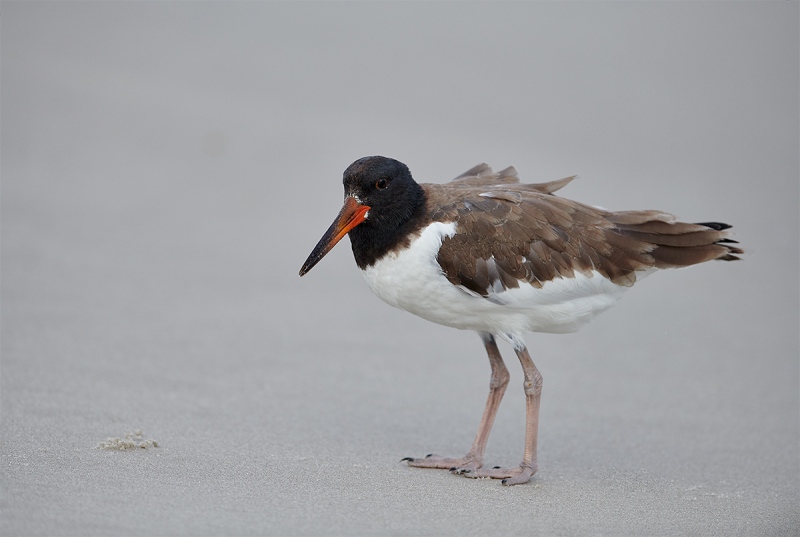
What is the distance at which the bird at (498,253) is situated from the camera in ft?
17.6

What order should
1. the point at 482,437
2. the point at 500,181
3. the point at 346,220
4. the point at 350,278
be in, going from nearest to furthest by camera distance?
the point at 346,220 → the point at 482,437 → the point at 500,181 → the point at 350,278

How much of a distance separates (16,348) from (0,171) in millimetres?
3670

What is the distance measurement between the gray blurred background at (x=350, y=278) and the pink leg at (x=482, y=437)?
0.62ft

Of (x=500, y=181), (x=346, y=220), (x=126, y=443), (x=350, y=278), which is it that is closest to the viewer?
(x=126, y=443)

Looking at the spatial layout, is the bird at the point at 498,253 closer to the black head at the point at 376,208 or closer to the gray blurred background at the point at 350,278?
the black head at the point at 376,208

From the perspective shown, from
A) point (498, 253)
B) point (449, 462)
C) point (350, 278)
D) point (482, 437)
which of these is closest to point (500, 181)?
point (498, 253)

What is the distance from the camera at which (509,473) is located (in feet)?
17.9

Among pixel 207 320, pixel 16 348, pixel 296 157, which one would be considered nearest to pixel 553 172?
pixel 296 157

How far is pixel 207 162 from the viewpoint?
10609mm

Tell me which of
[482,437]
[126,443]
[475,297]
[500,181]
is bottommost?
[126,443]

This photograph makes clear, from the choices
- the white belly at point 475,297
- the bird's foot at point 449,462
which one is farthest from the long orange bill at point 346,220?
the bird's foot at point 449,462

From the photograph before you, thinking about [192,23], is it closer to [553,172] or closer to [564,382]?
[553,172]

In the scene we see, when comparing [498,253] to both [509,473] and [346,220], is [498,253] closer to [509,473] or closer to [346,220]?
[346,220]

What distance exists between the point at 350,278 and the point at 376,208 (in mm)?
3489
